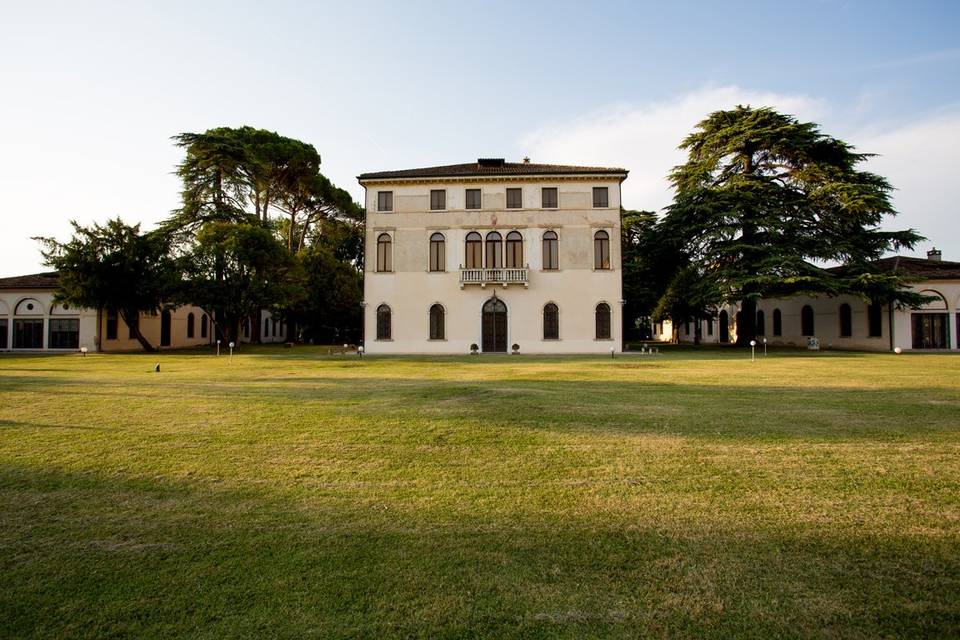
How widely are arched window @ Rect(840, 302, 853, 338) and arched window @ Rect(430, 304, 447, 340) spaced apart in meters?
27.5

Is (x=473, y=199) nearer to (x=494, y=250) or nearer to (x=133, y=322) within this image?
(x=494, y=250)

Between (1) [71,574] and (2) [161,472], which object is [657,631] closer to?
(1) [71,574]

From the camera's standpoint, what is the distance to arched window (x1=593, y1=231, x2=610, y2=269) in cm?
3178

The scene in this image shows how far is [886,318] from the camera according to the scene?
33.1 m

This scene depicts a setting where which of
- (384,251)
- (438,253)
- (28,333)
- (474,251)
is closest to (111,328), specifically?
(28,333)

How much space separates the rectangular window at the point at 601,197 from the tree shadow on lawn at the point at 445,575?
96.2 feet

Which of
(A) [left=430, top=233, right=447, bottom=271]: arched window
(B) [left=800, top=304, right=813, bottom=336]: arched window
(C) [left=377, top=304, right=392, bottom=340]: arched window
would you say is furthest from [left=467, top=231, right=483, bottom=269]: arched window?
(B) [left=800, top=304, right=813, bottom=336]: arched window

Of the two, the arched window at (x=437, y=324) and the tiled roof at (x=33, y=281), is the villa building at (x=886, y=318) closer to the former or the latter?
the arched window at (x=437, y=324)

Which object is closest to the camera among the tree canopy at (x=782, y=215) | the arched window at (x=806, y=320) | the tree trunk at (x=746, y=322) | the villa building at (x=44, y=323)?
the tree canopy at (x=782, y=215)

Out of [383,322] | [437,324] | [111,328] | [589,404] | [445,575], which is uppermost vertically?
[383,322]

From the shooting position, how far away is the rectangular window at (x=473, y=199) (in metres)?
32.1

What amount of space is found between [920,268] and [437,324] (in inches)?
1252

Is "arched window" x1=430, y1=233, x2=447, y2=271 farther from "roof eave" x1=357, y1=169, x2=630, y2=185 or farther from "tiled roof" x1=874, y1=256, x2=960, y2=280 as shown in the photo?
"tiled roof" x1=874, y1=256, x2=960, y2=280

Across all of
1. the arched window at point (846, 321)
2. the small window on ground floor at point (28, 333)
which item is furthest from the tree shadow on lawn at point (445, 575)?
the small window on ground floor at point (28, 333)
